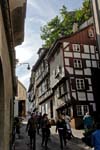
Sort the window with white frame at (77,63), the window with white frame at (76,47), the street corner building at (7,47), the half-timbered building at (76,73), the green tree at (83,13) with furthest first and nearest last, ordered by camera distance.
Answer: the green tree at (83,13), the window with white frame at (76,47), the window with white frame at (77,63), the half-timbered building at (76,73), the street corner building at (7,47)

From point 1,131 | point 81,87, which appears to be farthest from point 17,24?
point 81,87

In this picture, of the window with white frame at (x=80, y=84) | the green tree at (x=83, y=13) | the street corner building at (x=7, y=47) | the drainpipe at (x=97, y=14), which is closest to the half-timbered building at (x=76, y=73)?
the window with white frame at (x=80, y=84)

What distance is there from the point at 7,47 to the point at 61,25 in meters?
35.3

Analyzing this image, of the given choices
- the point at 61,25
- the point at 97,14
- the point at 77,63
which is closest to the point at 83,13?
the point at 61,25

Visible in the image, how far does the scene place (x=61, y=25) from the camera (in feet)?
144

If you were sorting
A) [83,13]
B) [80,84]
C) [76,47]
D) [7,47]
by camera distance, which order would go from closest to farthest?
[7,47] < [80,84] < [76,47] < [83,13]

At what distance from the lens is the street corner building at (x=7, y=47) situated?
6.88 metres

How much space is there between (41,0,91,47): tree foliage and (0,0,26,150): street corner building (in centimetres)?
2869

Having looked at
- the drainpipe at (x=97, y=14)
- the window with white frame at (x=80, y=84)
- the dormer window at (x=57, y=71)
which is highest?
the drainpipe at (x=97, y=14)

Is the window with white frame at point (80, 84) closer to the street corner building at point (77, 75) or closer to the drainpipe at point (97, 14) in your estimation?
the street corner building at point (77, 75)

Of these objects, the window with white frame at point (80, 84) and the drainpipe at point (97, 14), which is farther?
the window with white frame at point (80, 84)

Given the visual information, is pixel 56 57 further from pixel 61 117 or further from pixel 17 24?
pixel 17 24

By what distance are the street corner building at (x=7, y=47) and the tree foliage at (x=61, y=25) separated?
28.7m

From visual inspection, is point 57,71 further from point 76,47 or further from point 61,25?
point 61,25
